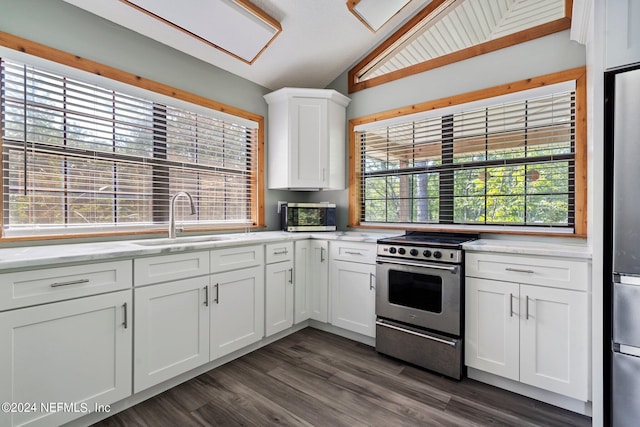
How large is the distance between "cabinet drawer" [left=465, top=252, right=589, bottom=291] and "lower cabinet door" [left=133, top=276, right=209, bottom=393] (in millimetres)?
1973

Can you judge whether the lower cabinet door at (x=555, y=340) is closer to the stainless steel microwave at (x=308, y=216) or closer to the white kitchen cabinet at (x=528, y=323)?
the white kitchen cabinet at (x=528, y=323)

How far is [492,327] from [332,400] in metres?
1.20

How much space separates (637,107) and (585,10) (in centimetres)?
89

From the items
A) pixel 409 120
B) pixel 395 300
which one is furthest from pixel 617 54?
pixel 395 300

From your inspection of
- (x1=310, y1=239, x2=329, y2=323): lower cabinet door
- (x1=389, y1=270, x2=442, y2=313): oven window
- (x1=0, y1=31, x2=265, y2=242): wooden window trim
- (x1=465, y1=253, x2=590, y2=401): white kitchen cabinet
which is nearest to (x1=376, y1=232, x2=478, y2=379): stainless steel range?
(x1=389, y1=270, x2=442, y2=313): oven window

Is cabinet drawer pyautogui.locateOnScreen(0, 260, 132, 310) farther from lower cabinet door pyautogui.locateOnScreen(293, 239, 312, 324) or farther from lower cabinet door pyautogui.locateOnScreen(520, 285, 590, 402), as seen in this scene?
lower cabinet door pyautogui.locateOnScreen(520, 285, 590, 402)

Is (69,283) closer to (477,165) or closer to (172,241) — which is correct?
(172,241)

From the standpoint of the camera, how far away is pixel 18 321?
1468 mm

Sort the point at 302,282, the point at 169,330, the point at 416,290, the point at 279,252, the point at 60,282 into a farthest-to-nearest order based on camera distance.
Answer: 1. the point at 302,282
2. the point at 279,252
3. the point at 416,290
4. the point at 169,330
5. the point at 60,282

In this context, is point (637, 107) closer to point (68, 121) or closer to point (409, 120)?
point (409, 120)

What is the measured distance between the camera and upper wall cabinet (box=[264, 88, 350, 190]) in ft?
10.8

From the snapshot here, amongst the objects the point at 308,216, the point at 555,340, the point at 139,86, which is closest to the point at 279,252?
the point at 308,216

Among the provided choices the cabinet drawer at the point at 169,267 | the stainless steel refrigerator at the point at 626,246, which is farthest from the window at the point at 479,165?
the cabinet drawer at the point at 169,267

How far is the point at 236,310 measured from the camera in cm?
246
